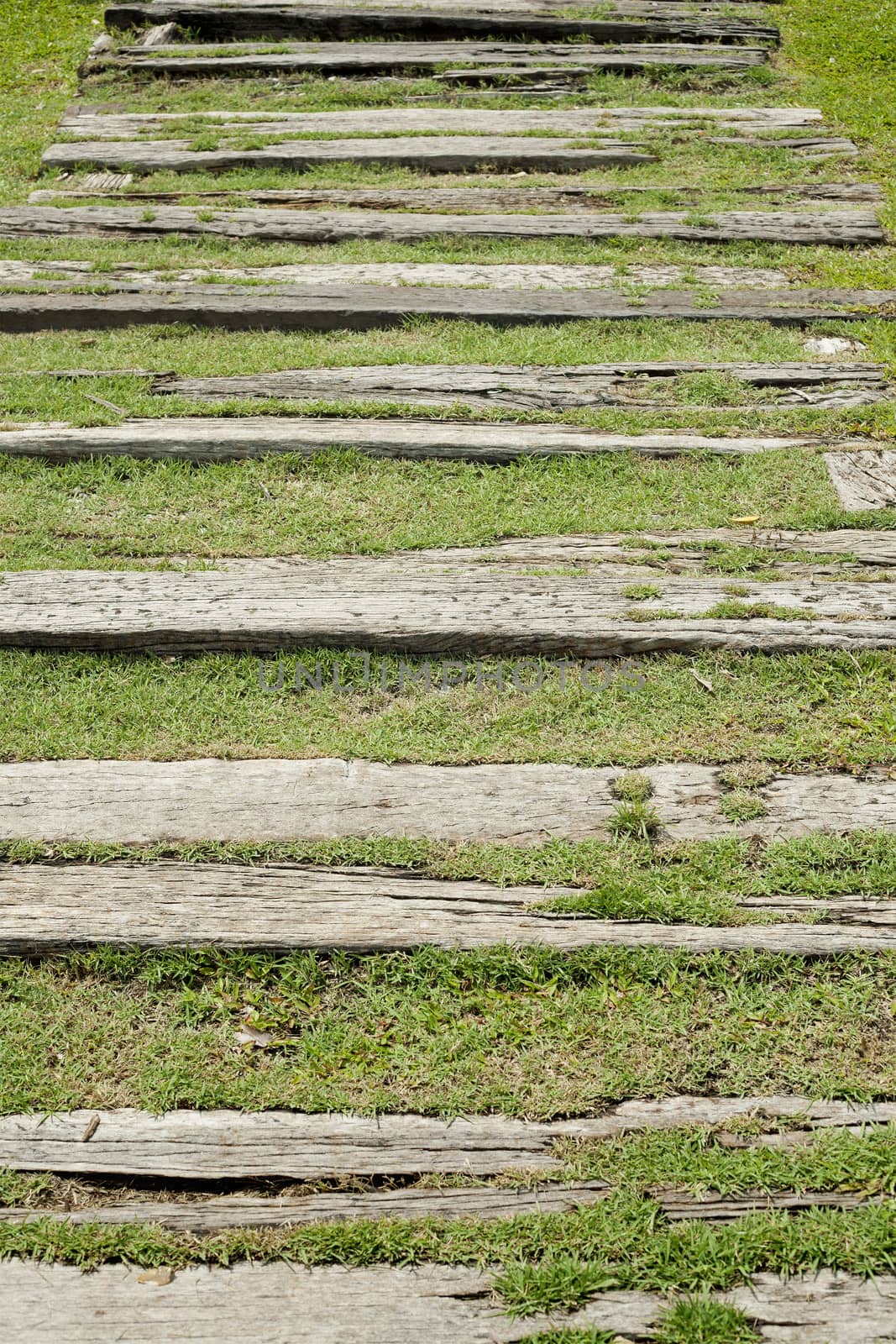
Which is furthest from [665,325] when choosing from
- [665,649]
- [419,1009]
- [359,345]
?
[419,1009]

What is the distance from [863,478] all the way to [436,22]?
652cm

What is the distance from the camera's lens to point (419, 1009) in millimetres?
3127

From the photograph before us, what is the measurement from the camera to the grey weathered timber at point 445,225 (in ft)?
22.7

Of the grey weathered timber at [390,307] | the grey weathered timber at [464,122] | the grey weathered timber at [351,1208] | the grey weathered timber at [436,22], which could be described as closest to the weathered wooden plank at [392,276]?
the grey weathered timber at [390,307]

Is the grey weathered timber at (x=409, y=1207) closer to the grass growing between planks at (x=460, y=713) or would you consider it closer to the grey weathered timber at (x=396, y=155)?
the grass growing between planks at (x=460, y=713)

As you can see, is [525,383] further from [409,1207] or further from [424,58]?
[424,58]

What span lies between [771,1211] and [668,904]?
881 millimetres

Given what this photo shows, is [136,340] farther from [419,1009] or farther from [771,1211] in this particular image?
[771,1211]

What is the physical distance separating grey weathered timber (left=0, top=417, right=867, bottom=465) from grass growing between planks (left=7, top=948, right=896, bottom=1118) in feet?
8.67

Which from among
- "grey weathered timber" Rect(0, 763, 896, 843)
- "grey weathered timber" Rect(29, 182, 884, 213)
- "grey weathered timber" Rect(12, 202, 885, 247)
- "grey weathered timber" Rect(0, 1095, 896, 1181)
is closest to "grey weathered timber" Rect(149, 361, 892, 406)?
"grey weathered timber" Rect(12, 202, 885, 247)

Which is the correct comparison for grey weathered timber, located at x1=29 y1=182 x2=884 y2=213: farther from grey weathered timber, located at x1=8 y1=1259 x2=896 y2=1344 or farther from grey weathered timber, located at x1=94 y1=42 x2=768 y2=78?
grey weathered timber, located at x1=8 y1=1259 x2=896 y2=1344

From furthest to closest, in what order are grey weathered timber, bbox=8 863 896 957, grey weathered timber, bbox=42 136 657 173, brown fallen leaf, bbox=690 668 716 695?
1. grey weathered timber, bbox=42 136 657 173
2. brown fallen leaf, bbox=690 668 716 695
3. grey weathered timber, bbox=8 863 896 957

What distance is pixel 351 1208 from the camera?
2.72 m

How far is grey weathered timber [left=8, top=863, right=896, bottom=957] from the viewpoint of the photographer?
10.7 feet
